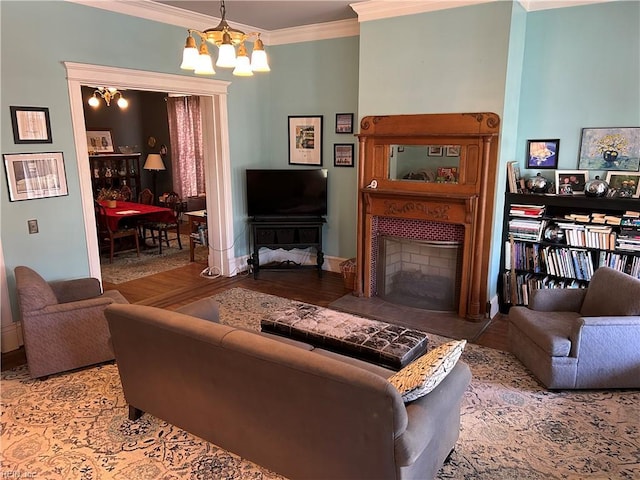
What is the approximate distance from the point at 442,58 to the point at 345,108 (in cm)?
152

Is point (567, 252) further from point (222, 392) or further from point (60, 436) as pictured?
point (60, 436)

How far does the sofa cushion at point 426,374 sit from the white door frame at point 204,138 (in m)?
3.52

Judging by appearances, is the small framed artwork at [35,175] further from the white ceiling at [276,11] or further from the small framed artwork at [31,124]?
the white ceiling at [276,11]

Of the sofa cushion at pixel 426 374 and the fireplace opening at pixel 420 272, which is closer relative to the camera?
the sofa cushion at pixel 426 374

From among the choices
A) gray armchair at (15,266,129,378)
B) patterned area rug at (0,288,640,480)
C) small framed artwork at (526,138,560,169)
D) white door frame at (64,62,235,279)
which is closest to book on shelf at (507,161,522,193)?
small framed artwork at (526,138,560,169)

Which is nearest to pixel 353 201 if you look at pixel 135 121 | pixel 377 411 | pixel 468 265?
pixel 468 265

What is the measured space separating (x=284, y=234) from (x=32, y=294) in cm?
310

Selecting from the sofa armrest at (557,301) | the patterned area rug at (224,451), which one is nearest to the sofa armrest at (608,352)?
the patterned area rug at (224,451)

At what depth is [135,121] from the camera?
30.8 feet

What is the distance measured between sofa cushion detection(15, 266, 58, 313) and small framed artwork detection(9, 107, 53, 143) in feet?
3.89

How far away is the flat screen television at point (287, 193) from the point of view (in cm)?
582

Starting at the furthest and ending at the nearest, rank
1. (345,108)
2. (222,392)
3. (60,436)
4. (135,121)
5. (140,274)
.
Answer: (135,121)
(140,274)
(345,108)
(60,436)
(222,392)

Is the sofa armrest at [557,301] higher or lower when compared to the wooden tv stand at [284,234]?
lower

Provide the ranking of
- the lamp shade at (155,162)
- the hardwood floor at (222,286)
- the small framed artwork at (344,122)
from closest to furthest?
1. the hardwood floor at (222,286)
2. the small framed artwork at (344,122)
3. the lamp shade at (155,162)
